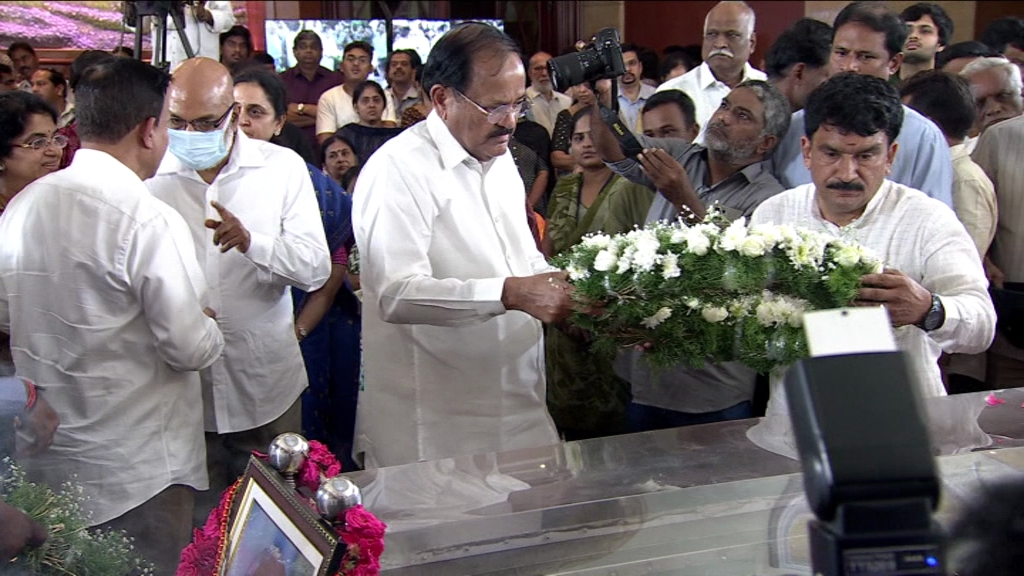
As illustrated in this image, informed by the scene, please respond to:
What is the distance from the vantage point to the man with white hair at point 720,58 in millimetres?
4781

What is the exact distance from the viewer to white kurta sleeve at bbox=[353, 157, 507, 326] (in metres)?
2.43

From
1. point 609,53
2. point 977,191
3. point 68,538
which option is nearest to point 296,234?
point 609,53

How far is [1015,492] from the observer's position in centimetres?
107

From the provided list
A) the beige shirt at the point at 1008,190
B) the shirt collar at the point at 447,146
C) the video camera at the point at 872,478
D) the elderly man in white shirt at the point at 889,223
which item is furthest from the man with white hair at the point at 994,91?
the video camera at the point at 872,478

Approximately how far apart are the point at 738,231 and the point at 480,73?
73cm

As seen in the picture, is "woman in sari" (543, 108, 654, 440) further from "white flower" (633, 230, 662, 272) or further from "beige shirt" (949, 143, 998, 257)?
"white flower" (633, 230, 662, 272)

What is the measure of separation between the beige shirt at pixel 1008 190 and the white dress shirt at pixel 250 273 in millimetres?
2462

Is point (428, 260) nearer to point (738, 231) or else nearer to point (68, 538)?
point (738, 231)

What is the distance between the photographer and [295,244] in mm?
3023

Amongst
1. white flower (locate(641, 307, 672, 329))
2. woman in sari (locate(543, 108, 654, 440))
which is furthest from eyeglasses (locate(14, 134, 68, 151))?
white flower (locate(641, 307, 672, 329))

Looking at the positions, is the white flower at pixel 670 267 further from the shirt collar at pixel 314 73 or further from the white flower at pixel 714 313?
the shirt collar at pixel 314 73

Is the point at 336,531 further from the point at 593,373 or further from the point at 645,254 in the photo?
the point at 593,373

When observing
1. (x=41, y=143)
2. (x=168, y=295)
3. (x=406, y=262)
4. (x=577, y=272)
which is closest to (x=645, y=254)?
(x=577, y=272)

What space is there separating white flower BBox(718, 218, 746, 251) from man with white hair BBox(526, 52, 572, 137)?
197 inches
